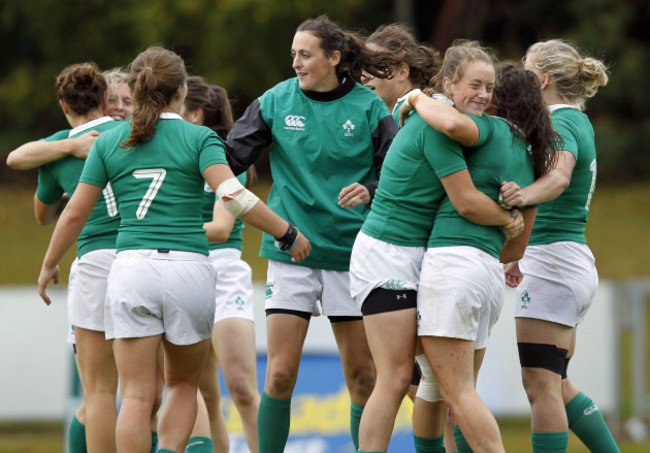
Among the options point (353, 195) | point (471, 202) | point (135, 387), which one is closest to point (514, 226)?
point (471, 202)

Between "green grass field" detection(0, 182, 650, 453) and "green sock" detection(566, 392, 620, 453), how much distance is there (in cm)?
1091

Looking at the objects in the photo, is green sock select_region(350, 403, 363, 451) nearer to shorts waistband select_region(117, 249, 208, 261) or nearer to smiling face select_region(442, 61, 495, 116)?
shorts waistband select_region(117, 249, 208, 261)

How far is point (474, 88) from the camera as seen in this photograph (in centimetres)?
420

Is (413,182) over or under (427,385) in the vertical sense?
over

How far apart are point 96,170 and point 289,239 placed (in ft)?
3.04

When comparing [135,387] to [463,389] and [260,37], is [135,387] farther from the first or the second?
[260,37]

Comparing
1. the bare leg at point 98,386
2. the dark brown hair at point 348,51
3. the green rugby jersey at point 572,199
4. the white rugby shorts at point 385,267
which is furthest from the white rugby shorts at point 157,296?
the green rugby jersey at point 572,199

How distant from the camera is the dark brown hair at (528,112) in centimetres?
431

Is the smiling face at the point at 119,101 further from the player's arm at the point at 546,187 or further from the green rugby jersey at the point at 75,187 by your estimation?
the player's arm at the point at 546,187

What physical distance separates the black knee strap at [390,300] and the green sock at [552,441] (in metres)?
1.09

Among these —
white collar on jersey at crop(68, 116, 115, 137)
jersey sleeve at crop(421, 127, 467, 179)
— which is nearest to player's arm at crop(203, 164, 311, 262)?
jersey sleeve at crop(421, 127, 467, 179)

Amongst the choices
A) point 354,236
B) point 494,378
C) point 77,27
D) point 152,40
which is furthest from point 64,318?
point 77,27

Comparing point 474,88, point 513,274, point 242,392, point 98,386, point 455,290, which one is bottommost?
point 242,392

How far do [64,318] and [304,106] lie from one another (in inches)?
175
